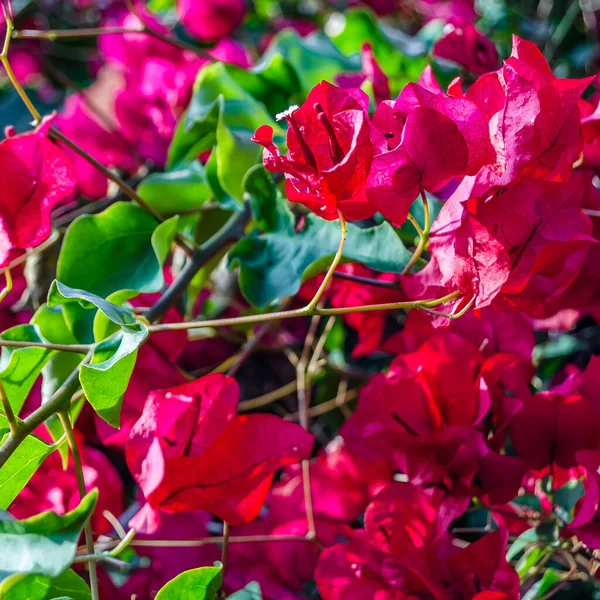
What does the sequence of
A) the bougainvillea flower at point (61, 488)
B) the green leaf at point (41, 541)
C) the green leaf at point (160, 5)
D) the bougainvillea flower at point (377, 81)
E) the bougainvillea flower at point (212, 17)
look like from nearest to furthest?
the green leaf at point (41, 541), the bougainvillea flower at point (61, 488), the bougainvillea flower at point (377, 81), the bougainvillea flower at point (212, 17), the green leaf at point (160, 5)

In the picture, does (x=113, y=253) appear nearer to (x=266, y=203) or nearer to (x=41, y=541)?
(x=266, y=203)

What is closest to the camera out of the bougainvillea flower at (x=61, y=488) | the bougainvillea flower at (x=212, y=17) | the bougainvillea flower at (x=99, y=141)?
the bougainvillea flower at (x=61, y=488)

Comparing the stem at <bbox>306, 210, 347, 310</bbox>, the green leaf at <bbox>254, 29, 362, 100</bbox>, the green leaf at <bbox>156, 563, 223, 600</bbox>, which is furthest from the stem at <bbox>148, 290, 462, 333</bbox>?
the green leaf at <bbox>254, 29, 362, 100</bbox>

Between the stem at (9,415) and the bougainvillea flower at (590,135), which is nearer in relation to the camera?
the stem at (9,415)

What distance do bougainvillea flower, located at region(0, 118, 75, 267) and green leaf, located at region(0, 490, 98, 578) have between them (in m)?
0.18

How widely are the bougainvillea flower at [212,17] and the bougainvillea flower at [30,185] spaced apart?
0.65 m

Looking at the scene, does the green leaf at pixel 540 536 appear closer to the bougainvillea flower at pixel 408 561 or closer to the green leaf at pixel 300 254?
the bougainvillea flower at pixel 408 561

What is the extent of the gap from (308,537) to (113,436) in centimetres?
14

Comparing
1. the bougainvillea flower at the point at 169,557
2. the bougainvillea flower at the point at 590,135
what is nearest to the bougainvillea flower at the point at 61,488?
the bougainvillea flower at the point at 169,557

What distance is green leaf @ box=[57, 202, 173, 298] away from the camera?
46 cm

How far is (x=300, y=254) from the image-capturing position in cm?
44

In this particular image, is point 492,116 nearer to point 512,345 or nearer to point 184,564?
point 512,345

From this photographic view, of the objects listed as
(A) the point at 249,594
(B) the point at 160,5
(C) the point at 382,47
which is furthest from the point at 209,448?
(B) the point at 160,5

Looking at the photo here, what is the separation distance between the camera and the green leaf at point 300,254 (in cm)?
41
